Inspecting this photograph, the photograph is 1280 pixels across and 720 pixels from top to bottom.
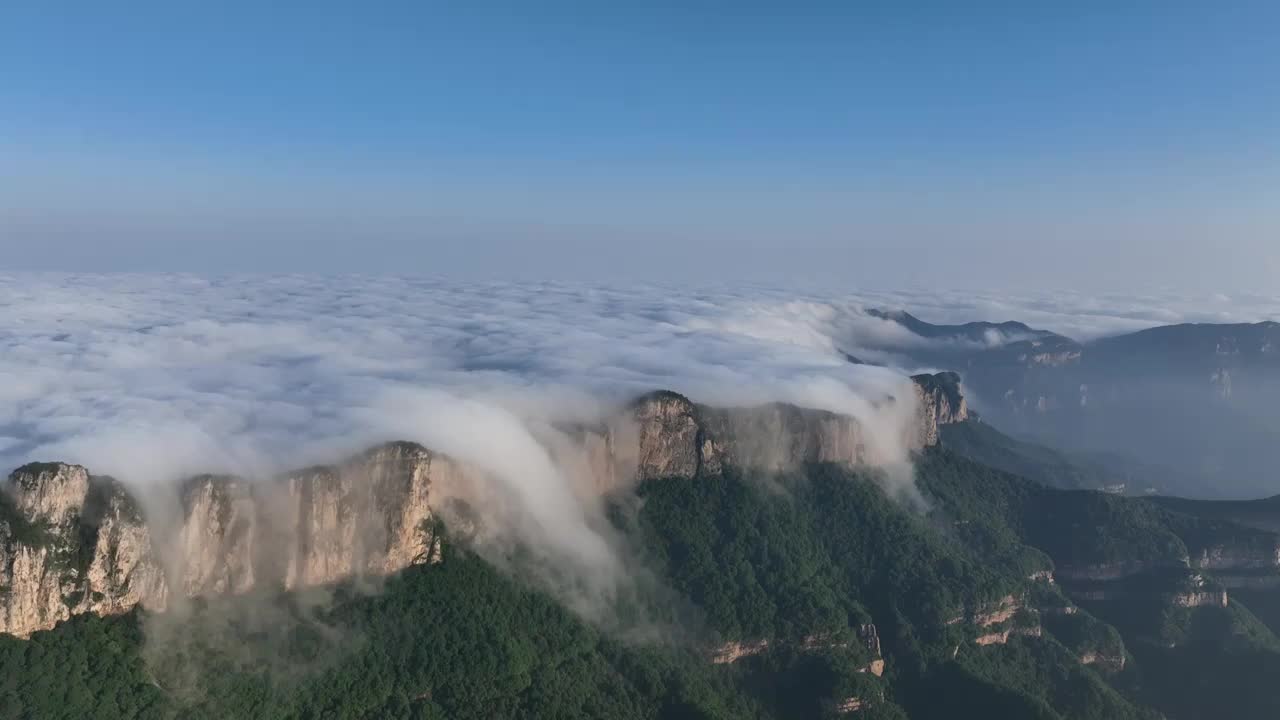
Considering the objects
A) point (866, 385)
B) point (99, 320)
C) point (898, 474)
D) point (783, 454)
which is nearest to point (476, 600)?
point (783, 454)

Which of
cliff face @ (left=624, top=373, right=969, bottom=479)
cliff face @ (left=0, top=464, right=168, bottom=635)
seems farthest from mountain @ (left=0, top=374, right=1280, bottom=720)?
cliff face @ (left=624, top=373, right=969, bottom=479)

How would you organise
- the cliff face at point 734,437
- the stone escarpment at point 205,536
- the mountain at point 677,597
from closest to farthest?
the stone escarpment at point 205,536 → the mountain at point 677,597 → the cliff face at point 734,437

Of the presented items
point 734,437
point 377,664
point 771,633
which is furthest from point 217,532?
point 734,437

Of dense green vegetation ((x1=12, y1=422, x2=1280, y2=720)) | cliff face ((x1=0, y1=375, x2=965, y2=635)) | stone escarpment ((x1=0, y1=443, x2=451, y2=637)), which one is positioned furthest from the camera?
dense green vegetation ((x1=12, y1=422, x2=1280, y2=720))

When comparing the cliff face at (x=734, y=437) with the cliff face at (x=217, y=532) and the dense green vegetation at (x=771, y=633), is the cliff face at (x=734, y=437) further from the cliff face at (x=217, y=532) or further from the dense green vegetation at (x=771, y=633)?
the cliff face at (x=217, y=532)

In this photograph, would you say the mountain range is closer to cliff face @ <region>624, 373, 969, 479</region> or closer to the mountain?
the mountain

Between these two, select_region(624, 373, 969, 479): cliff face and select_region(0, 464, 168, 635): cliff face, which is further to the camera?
select_region(624, 373, 969, 479): cliff face

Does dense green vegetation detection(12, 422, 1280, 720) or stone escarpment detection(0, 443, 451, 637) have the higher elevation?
stone escarpment detection(0, 443, 451, 637)

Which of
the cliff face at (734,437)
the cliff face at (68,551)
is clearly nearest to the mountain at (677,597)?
the cliff face at (68,551)
